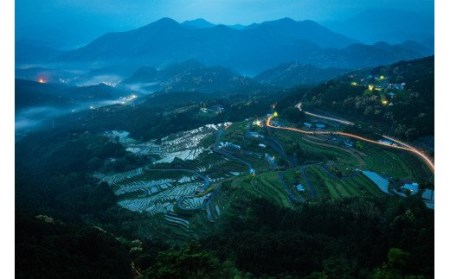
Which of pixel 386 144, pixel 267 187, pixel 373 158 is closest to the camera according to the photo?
pixel 267 187

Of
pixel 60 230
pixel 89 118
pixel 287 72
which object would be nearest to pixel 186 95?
pixel 89 118

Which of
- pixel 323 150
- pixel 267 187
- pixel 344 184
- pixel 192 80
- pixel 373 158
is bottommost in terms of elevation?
pixel 267 187

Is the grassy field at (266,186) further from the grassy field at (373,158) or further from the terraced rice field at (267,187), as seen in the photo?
the grassy field at (373,158)

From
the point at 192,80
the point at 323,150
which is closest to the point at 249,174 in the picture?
the point at 323,150

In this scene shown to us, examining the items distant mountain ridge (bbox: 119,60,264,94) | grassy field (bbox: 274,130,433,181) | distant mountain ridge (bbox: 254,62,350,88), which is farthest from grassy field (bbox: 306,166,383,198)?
distant mountain ridge (bbox: 254,62,350,88)

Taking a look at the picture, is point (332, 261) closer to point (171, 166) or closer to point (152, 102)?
point (171, 166)

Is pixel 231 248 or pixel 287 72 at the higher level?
pixel 287 72

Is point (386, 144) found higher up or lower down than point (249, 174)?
higher up

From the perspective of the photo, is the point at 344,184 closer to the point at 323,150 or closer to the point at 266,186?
the point at 266,186
